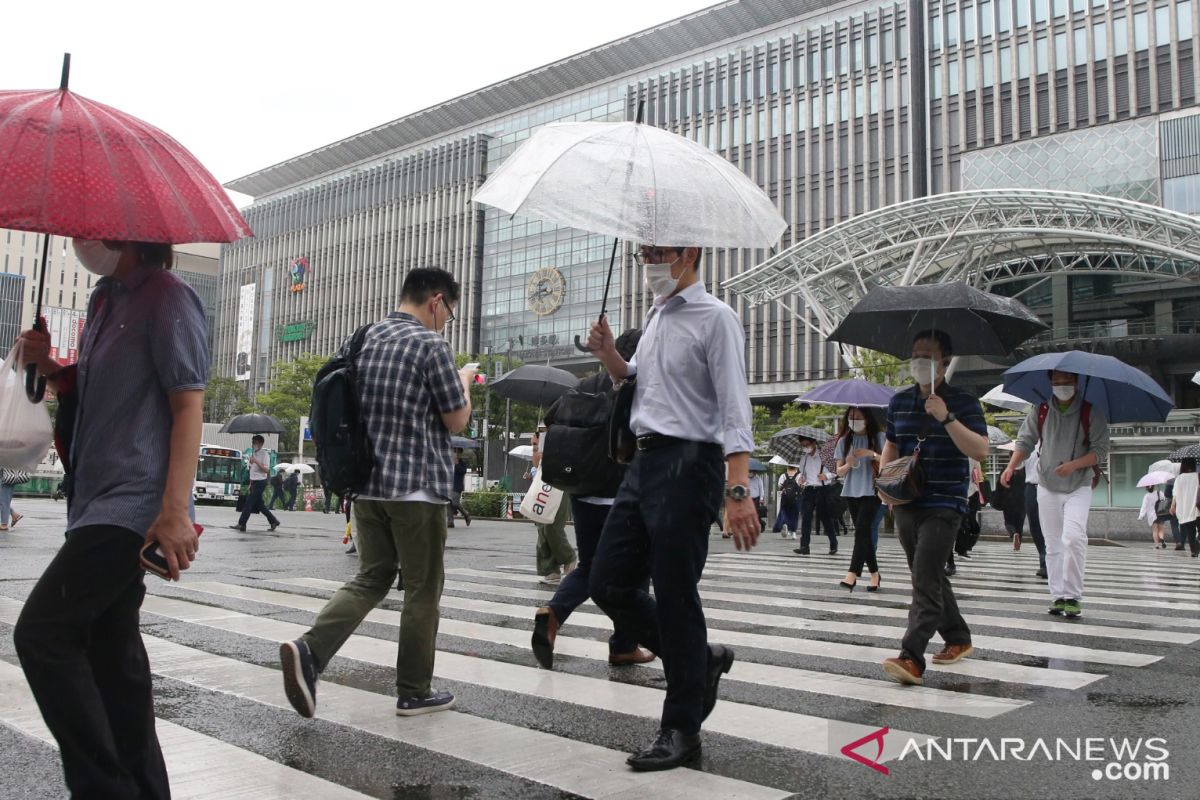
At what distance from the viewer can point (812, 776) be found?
10.7ft

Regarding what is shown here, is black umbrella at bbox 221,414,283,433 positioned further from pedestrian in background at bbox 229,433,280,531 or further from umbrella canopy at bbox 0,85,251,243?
umbrella canopy at bbox 0,85,251,243

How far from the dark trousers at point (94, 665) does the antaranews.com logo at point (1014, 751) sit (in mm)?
2244

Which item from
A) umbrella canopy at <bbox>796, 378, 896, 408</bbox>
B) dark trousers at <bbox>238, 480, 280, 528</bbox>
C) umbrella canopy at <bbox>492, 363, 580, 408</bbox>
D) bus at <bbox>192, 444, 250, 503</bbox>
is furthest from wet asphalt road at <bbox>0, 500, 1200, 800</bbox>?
bus at <bbox>192, 444, 250, 503</bbox>

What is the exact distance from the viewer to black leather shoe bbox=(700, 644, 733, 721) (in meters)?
3.63

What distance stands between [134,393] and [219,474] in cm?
4295

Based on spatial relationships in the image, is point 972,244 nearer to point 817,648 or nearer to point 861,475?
point 861,475

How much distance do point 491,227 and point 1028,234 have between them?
4691 centimetres

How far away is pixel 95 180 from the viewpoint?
7.92 feet

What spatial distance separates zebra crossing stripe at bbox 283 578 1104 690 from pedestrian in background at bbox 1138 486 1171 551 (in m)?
18.4

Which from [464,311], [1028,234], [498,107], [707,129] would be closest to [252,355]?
[464,311]

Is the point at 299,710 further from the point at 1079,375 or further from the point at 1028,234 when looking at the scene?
the point at 1028,234

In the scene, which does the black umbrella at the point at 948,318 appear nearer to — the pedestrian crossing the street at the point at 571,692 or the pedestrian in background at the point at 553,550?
the pedestrian crossing the street at the point at 571,692

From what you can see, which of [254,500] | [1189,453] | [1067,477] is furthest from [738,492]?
[1189,453]

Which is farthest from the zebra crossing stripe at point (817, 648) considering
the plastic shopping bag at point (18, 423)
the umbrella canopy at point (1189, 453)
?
the umbrella canopy at point (1189, 453)
